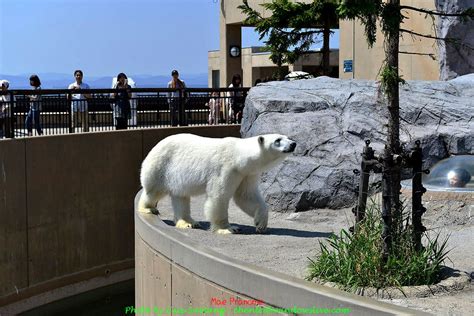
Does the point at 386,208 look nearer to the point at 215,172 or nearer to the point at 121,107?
the point at 215,172

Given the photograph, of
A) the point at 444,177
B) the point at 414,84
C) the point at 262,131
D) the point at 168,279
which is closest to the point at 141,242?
the point at 168,279

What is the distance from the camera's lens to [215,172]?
859 centimetres

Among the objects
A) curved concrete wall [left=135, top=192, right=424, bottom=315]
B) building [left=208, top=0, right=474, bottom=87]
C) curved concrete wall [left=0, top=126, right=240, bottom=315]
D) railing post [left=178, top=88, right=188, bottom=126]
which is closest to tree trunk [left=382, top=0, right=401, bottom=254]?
curved concrete wall [left=135, top=192, right=424, bottom=315]

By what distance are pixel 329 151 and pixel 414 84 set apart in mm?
2525

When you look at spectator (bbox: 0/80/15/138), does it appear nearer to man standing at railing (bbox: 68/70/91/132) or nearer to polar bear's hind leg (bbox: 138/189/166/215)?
man standing at railing (bbox: 68/70/91/132)

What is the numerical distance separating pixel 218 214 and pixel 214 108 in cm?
961

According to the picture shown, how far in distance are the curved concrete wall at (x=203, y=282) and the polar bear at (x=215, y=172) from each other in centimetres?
42

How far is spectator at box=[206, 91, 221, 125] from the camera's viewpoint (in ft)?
59.0

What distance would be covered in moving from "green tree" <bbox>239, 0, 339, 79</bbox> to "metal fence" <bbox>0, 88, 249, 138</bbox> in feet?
7.78

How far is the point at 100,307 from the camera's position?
49.1ft

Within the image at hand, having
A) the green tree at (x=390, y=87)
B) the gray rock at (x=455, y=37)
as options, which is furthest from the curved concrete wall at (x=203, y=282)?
the gray rock at (x=455, y=37)

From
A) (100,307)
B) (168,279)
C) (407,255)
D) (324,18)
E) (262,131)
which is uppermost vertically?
(324,18)

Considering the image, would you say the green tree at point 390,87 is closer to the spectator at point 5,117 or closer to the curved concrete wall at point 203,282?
the curved concrete wall at point 203,282

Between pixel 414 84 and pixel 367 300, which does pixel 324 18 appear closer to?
pixel 414 84
